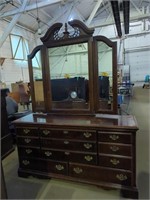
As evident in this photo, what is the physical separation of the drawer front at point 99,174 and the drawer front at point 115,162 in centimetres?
6

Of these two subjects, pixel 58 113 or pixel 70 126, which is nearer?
pixel 70 126

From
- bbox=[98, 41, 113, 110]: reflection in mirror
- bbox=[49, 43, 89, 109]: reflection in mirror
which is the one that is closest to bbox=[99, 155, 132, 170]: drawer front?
bbox=[98, 41, 113, 110]: reflection in mirror

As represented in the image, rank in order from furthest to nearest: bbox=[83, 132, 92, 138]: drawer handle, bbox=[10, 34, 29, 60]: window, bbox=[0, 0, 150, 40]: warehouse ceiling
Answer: bbox=[10, 34, 29, 60]: window → bbox=[0, 0, 150, 40]: warehouse ceiling → bbox=[83, 132, 92, 138]: drawer handle

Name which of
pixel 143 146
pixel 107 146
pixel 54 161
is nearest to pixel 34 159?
pixel 54 161

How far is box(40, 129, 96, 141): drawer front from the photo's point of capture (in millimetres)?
1805

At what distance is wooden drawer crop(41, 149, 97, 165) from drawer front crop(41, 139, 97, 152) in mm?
59

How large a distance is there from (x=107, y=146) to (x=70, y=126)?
46 cm

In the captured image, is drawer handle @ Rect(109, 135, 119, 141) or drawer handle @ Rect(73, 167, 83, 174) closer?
drawer handle @ Rect(109, 135, 119, 141)

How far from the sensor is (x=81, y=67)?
7.27 ft

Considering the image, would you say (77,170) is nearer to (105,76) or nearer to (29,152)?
(29,152)

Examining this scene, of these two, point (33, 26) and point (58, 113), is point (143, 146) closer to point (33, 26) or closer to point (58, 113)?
point (58, 113)

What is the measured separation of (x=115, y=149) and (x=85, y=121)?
1.47 ft

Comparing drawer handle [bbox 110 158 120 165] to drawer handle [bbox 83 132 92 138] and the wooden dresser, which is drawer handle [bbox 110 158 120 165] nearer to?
the wooden dresser

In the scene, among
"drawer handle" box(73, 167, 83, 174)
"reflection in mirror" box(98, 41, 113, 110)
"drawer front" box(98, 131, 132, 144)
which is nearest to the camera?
"drawer front" box(98, 131, 132, 144)
